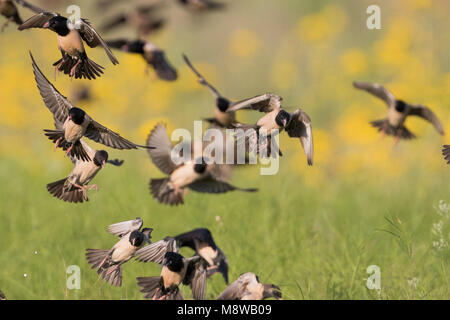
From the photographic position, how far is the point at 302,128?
11.9ft

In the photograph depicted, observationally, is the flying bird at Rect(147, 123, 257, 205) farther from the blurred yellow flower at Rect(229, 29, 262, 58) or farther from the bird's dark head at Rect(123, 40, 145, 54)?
the blurred yellow flower at Rect(229, 29, 262, 58)

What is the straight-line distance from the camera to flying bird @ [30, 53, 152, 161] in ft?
10.4

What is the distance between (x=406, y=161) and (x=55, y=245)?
405 cm

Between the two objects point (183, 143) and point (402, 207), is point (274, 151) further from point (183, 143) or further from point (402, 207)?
point (402, 207)

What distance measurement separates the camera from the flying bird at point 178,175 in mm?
4805

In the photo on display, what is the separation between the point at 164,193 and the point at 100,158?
5.28 feet

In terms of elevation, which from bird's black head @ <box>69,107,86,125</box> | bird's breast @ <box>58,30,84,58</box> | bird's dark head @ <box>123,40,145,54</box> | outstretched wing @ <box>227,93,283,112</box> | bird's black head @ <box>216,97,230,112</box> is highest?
bird's breast @ <box>58,30,84,58</box>

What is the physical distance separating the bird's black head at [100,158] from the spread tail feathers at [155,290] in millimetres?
565

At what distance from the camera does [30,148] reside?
945 centimetres

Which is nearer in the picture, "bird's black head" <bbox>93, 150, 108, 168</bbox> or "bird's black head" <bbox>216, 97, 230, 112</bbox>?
"bird's black head" <bbox>93, 150, 108, 168</bbox>

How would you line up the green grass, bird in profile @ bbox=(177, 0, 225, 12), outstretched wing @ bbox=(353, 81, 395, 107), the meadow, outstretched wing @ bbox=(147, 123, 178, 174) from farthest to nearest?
1. bird in profile @ bbox=(177, 0, 225, 12)
2. outstretched wing @ bbox=(147, 123, 178, 174)
3. outstretched wing @ bbox=(353, 81, 395, 107)
4. the meadow
5. the green grass

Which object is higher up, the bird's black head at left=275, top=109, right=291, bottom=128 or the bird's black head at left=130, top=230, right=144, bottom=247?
the bird's black head at left=275, top=109, right=291, bottom=128

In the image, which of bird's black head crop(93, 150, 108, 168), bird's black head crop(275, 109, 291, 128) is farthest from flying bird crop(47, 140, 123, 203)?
bird's black head crop(275, 109, 291, 128)

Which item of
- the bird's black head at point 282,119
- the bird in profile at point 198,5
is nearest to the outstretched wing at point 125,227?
the bird's black head at point 282,119
